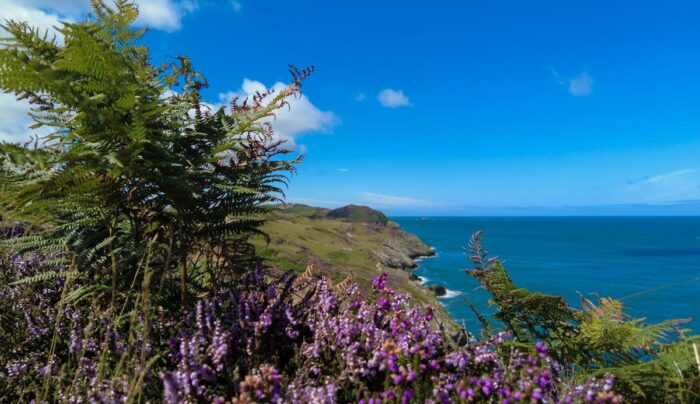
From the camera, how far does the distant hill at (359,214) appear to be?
5305 inches

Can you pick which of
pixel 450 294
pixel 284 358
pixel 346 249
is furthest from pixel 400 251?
pixel 284 358

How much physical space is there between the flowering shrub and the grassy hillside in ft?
28.7

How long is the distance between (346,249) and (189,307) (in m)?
55.0

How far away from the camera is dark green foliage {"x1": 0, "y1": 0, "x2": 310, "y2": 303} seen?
86.4 inches

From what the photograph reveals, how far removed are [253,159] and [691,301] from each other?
7043cm

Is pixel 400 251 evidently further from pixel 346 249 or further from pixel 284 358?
pixel 284 358

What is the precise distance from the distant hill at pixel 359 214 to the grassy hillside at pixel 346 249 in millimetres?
349

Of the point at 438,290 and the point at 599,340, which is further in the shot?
the point at 438,290

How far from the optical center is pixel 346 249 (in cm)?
5769

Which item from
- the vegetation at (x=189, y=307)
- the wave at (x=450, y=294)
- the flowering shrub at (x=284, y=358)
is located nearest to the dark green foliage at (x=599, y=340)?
the vegetation at (x=189, y=307)

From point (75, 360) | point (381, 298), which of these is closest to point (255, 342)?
point (381, 298)

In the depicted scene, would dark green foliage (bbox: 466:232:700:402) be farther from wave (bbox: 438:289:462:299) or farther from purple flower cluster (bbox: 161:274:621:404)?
wave (bbox: 438:289:462:299)

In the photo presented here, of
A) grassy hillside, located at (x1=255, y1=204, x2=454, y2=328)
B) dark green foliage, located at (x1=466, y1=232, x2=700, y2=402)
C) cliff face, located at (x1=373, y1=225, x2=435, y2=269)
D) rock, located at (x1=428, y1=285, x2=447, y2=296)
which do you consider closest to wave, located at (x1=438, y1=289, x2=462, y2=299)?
rock, located at (x1=428, y1=285, x2=447, y2=296)

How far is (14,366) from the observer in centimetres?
253
